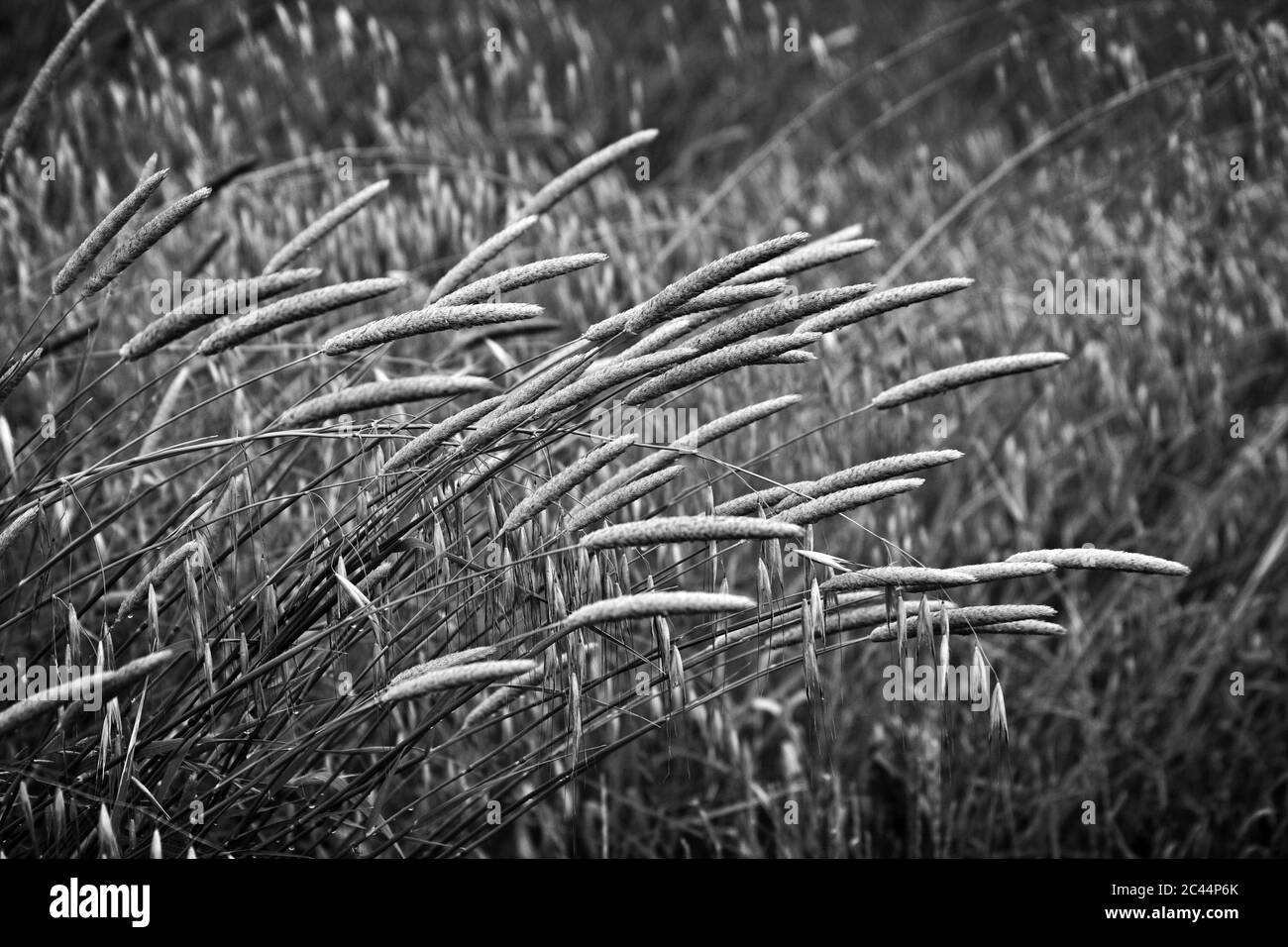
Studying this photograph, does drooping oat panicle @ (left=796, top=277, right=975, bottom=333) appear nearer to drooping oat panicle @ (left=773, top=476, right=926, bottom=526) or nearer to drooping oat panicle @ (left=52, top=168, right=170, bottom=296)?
drooping oat panicle @ (left=773, top=476, right=926, bottom=526)

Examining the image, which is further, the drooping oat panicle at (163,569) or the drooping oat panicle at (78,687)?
the drooping oat panicle at (163,569)

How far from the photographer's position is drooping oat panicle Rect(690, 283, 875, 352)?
1.33m

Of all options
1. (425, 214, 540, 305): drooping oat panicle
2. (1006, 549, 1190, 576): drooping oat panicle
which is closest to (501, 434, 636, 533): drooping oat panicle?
(425, 214, 540, 305): drooping oat panicle

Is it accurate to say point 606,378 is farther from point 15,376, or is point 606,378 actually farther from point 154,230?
point 15,376

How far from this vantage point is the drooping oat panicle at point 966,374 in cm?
136

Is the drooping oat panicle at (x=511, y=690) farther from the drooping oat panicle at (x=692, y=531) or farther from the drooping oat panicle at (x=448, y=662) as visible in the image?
the drooping oat panicle at (x=692, y=531)

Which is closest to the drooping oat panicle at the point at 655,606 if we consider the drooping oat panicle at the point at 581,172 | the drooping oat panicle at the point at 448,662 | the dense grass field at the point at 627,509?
the dense grass field at the point at 627,509

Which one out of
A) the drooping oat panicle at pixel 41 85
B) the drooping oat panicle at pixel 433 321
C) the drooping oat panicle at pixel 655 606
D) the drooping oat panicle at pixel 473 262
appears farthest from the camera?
the drooping oat panicle at pixel 41 85

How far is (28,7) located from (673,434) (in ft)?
11.6

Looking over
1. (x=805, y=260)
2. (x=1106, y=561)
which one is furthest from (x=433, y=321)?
(x=1106, y=561)

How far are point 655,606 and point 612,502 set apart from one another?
0.21 metres

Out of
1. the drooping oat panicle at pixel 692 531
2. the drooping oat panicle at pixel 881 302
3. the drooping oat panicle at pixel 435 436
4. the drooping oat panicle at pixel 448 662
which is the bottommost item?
the drooping oat panicle at pixel 448 662

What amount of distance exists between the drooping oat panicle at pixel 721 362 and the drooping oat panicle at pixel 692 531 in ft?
0.62

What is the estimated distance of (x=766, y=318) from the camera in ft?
4.36
